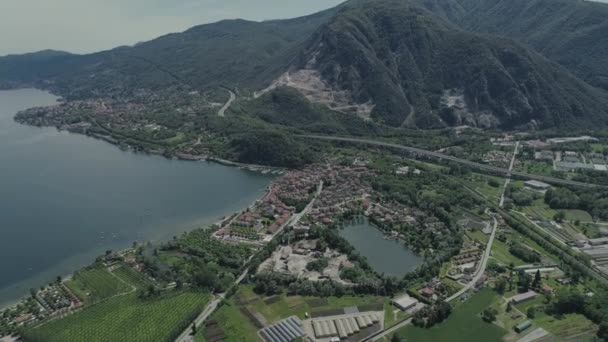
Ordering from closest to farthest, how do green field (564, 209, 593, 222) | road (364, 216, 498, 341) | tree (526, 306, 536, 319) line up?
road (364, 216, 498, 341) → tree (526, 306, 536, 319) → green field (564, 209, 593, 222)

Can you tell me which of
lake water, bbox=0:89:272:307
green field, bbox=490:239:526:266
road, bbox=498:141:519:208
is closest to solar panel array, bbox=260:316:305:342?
lake water, bbox=0:89:272:307

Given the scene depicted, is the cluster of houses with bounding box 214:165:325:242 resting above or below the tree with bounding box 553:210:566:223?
above

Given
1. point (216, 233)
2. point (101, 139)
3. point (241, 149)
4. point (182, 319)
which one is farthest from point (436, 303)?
point (101, 139)

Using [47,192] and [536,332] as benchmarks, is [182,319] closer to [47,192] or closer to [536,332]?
[536,332]

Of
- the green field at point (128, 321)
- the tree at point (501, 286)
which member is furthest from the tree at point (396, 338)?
the green field at point (128, 321)

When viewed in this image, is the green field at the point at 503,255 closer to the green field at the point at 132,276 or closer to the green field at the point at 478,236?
the green field at the point at 478,236

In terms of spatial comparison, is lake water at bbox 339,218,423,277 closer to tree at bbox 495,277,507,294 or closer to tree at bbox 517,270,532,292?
tree at bbox 495,277,507,294
